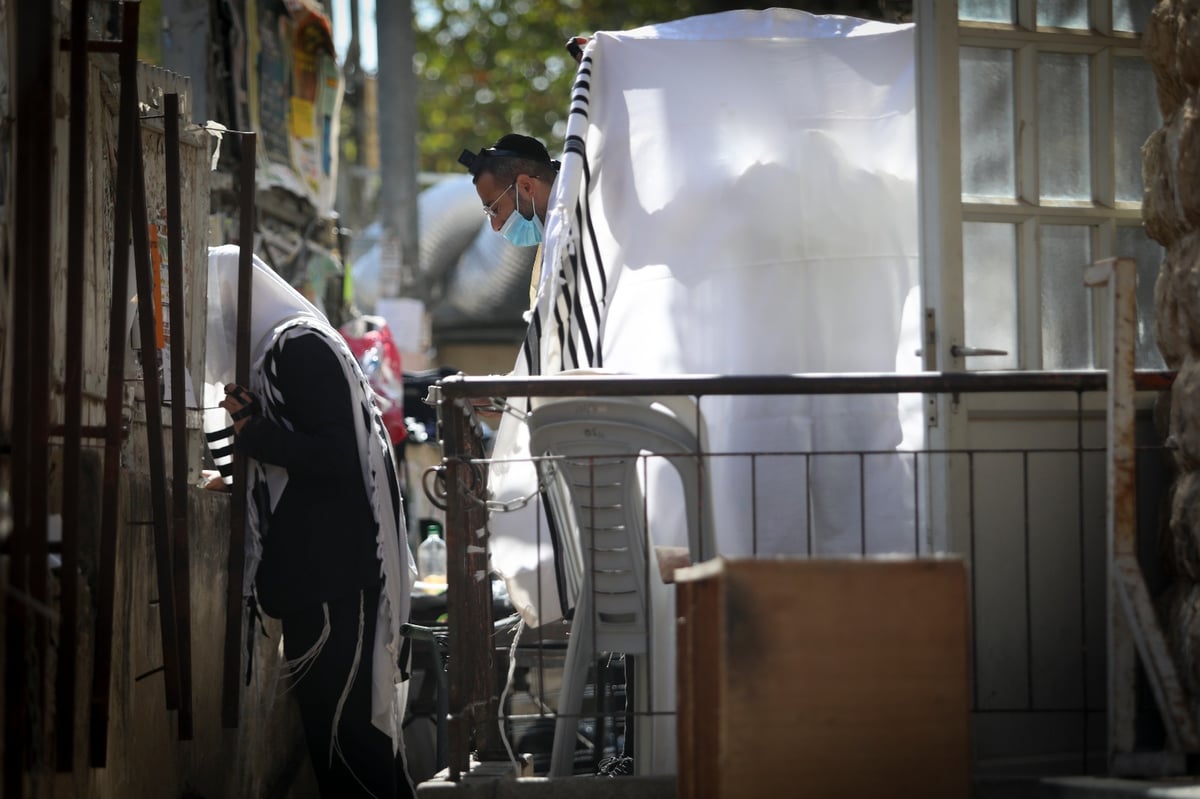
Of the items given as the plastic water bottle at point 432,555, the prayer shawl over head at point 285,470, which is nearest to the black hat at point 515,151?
the prayer shawl over head at point 285,470

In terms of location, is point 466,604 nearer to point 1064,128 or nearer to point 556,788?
point 556,788

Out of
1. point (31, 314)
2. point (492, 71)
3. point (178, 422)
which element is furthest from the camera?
point (492, 71)

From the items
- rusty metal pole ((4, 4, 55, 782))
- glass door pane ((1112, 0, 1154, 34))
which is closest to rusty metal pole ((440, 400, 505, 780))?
rusty metal pole ((4, 4, 55, 782))

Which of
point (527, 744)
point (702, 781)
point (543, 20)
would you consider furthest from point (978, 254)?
point (543, 20)

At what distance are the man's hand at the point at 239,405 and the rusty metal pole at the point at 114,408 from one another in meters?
0.76

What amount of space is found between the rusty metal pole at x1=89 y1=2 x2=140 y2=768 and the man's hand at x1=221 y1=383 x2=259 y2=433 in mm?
763

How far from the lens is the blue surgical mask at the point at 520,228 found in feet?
20.2

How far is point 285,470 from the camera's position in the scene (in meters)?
4.75

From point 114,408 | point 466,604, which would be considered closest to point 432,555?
point 466,604

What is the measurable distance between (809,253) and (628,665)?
1608mm

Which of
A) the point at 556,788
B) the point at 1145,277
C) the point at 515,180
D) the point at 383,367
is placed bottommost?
the point at 556,788

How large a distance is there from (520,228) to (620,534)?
2203 millimetres

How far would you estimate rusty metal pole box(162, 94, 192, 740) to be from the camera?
4289 millimetres

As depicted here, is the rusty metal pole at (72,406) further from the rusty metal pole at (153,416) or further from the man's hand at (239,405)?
the man's hand at (239,405)
